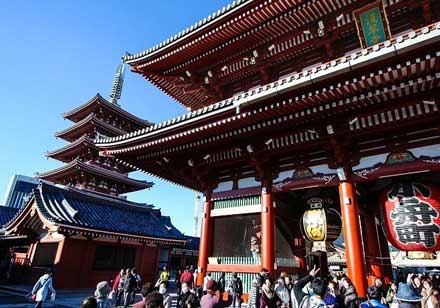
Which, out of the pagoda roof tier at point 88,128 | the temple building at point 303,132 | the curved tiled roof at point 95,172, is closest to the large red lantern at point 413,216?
the temple building at point 303,132

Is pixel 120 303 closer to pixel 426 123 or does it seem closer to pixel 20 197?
pixel 426 123

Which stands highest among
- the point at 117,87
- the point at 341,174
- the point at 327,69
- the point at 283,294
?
the point at 117,87

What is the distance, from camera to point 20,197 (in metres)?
90.2

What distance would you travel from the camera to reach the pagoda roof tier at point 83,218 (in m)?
15.7

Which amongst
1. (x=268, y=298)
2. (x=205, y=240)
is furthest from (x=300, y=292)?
(x=205, y=240)

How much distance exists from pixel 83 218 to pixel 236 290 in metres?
12.8

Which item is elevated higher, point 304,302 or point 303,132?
point 303,132

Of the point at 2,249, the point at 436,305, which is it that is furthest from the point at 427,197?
the point at 2,249

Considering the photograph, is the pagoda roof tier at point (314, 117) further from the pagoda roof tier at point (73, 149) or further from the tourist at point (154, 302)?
the pagoda roof tier at point (73, 149)

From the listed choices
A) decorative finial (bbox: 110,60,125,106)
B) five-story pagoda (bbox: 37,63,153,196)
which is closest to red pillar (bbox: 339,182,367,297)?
five-story pagoda (bbox: 37,63,153,196)

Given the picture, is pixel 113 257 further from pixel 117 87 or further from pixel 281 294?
pixel 117 87

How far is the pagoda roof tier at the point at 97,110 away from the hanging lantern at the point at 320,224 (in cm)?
2649

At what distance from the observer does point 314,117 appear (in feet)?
23.4

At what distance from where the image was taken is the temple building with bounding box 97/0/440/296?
242 inches
